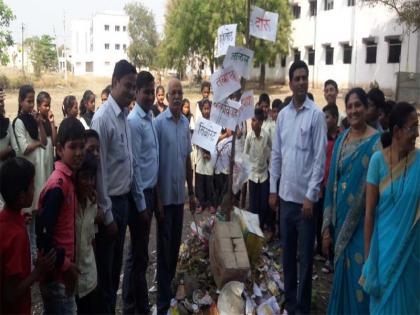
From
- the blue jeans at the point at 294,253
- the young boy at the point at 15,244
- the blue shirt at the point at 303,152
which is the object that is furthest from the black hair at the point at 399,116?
the young boy at the point at 15,244

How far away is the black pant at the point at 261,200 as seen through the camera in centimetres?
595

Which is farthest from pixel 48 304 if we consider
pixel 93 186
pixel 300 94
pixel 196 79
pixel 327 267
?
pixel 196 79

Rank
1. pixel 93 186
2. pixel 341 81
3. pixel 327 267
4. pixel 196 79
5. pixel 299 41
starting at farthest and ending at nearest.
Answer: pixel 196 79 < pixel 299 41 < pixel 341 81 < pixel 327 267 < pixel 93 186

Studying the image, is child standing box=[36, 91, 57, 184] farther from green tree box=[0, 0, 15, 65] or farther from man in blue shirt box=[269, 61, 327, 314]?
green tree box=[0, 0, 15, 65]

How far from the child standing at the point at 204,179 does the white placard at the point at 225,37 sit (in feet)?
9.48

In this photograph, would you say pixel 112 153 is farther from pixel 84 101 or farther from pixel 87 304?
pixel 84 101

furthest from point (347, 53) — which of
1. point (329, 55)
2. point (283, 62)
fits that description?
point (283, 62)

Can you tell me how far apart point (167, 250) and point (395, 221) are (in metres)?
1.86

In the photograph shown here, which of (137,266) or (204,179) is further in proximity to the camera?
(204,179)

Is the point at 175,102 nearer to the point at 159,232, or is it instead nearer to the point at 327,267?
the point at 159,232

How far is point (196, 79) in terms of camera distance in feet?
119

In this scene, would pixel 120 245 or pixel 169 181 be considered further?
pixel 169 181

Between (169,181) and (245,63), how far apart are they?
122cm

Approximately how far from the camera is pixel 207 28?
28.4 meters
